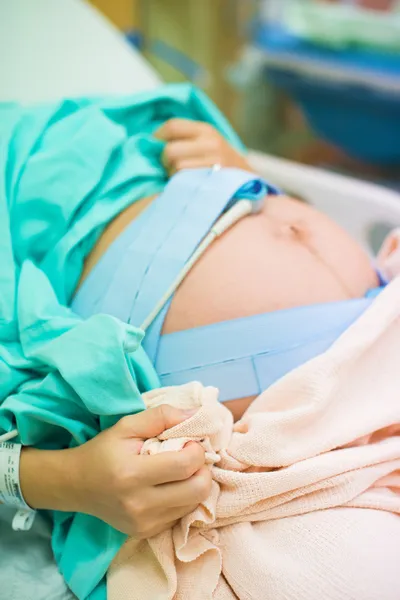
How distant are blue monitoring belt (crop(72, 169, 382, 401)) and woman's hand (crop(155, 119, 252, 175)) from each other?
0.11m

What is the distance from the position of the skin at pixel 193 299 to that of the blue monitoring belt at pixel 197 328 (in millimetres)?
19

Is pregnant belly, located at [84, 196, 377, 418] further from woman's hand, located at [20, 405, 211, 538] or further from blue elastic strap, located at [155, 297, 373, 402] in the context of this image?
woman's hand, located at [20, 405, 211, 538]

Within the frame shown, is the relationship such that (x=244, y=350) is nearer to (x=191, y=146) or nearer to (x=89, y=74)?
(x=191, y=146)

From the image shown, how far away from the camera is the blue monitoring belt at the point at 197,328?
0.66 metres

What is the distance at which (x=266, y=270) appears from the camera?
710 millimetres

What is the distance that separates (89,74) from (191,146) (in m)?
0.35

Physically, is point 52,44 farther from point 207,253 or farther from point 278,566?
point 278,566

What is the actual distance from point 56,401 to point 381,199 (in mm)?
673

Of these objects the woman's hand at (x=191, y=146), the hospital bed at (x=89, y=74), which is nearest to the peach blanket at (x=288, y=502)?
the woman's hand at (x=191, y=146)

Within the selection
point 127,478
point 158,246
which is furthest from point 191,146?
point 127,478

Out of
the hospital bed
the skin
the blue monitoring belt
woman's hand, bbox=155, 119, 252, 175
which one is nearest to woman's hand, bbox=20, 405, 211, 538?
the skin

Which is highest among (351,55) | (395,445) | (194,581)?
(351,55)

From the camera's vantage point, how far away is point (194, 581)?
583mm

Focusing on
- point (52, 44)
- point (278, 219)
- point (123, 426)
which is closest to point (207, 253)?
point (278, 219)
